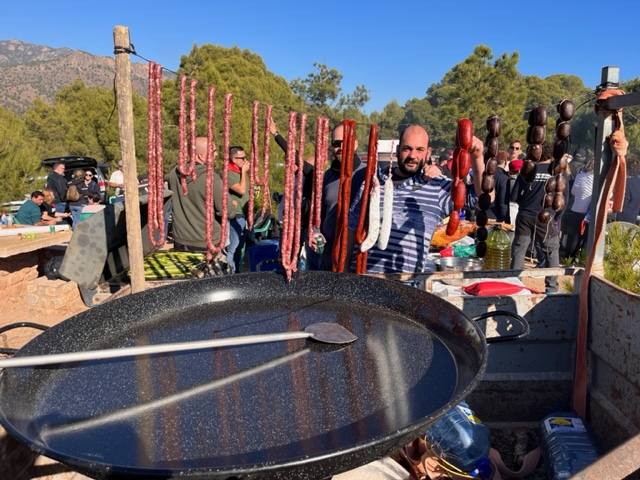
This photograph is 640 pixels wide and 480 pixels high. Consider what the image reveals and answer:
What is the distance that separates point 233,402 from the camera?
55.5 inches

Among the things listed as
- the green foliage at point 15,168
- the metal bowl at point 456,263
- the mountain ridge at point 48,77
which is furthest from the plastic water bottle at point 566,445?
the mountain ridge at point 48,77

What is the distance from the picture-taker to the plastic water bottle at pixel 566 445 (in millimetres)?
2363

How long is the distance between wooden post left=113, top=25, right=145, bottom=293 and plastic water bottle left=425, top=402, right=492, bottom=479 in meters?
1.84

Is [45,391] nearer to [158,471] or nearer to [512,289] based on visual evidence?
[158,471]

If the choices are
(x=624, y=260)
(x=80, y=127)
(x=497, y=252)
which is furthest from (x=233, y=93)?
(x=80, y=127)

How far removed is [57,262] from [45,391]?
15.7 ft

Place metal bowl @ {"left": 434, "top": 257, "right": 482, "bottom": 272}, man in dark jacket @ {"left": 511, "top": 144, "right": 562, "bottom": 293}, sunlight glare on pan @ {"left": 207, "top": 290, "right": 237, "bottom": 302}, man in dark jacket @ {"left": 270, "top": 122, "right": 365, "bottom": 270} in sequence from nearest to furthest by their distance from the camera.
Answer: sunlight glare on pan @ {"left": 207, "top": 290, "right": 237, "bottom": 302} → man in dark jacket @ {"left": 270, "top": 122, "right": 365, "bottom": 270} → metal bowl @ {"left": 434, "top": 257, "right": 482, "bottom": 272} → man in dark jacket @ {"left": 511, "top": 144, "right": 562, "bottom": 293}

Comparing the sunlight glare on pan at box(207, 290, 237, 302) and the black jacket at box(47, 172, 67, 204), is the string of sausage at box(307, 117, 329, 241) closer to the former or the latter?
the sunlight glare on pan at box(207, 290, 237, 302)

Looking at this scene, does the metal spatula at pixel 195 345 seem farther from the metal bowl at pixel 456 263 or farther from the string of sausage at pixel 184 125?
the metal bowl at pixel 456 263

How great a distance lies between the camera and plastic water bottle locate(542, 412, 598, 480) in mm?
2363

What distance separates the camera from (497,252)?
5.98 m

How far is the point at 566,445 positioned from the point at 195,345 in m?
2.06

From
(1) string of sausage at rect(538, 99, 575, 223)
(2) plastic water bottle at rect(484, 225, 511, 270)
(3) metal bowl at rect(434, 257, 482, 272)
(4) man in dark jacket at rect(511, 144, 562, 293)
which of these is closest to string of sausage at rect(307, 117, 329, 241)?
(1) string of sausage at rect(538, 99, 575, 223)

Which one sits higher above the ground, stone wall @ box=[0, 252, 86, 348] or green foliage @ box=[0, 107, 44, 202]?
green foliage @ box=[0, 107, 44, 202]
